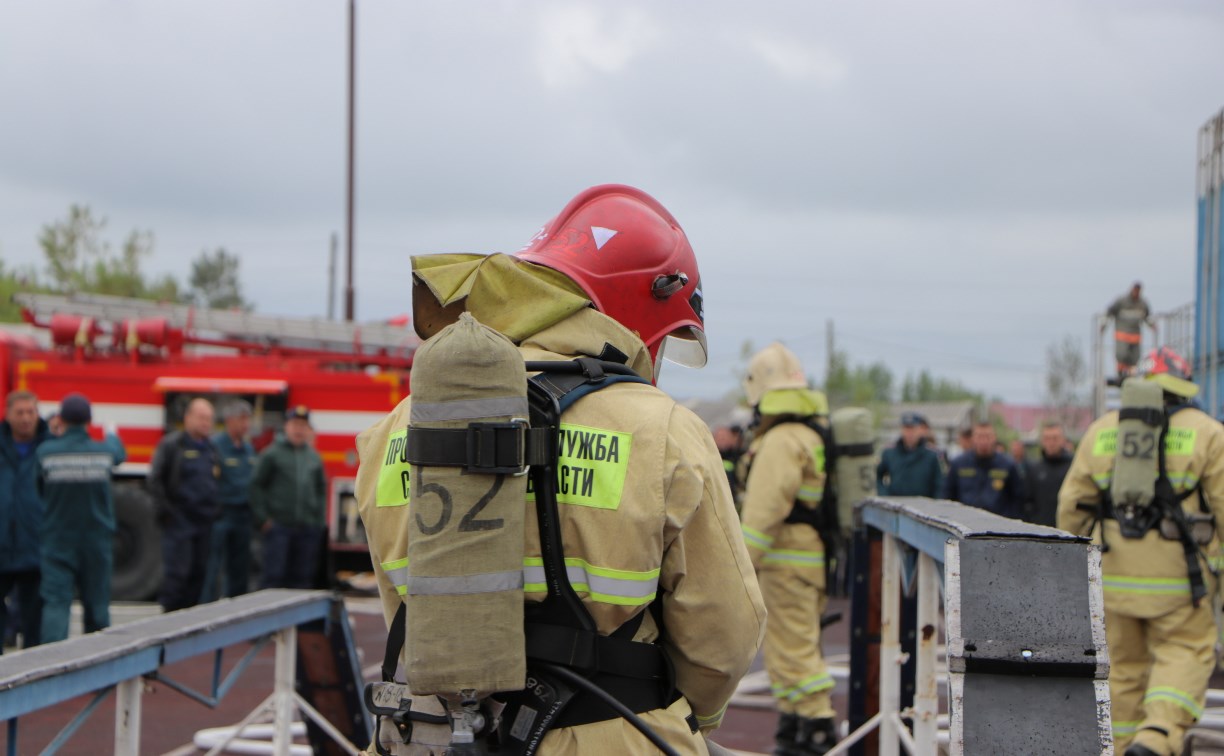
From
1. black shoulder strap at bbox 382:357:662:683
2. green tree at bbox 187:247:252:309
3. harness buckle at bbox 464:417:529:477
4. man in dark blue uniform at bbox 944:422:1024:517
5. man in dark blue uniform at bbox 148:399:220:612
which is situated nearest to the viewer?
harness buckle at bbox 464:417:529:477

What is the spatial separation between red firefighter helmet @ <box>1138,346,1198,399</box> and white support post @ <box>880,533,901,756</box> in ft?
6.72

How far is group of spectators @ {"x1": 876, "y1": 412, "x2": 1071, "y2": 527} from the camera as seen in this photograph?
11023 mm

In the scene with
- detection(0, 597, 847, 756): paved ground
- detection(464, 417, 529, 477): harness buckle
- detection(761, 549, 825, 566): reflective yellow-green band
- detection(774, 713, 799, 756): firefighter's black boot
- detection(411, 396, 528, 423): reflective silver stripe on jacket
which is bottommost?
detection(0, 597, 847, 756): paved ground

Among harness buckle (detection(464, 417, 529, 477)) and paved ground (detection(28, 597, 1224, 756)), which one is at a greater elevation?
harness buckle (detection(464, 417, 529, 477))

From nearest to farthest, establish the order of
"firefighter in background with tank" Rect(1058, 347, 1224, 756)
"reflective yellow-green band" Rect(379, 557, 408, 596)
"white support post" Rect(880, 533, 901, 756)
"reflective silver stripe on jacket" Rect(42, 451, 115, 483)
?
"reflective yellow-green band" Rect(379, 557, 408, 596), "white support post" Rect(880, 533, 901, 756), "firefighter in background with tank" Rect(1058, 347, 1224, 756), "reflective silver stripe on jacket" Rect(42, 451, 115, 483)

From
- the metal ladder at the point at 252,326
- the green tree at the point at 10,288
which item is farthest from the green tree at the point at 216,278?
the metal ladder at the point at 252,326

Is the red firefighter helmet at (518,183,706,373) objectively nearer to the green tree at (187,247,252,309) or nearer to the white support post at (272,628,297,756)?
the white support post at (272,628,297,756)

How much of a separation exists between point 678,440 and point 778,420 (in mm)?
4318

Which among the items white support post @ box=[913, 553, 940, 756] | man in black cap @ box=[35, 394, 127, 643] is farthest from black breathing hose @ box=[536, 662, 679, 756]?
man in black cap @ box=[35, 394, 127, 643]

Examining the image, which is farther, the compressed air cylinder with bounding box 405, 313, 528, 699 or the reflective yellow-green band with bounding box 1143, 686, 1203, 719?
the reflective yellow-green band with bounding box 1143, 686, 1203, 719

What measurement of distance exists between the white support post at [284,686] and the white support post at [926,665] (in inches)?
96.6

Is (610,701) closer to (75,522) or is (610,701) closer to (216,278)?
(75,522)

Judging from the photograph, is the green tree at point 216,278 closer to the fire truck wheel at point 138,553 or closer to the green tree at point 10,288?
the green tree at point 10,288

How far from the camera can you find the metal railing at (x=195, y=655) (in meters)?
3.11
